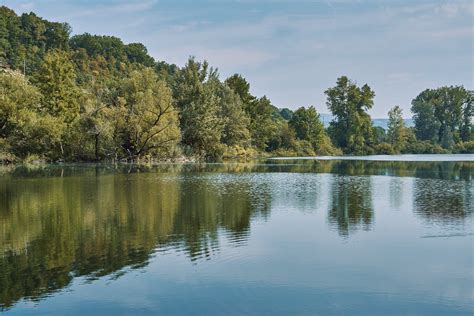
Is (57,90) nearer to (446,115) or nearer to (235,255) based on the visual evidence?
(235,255)

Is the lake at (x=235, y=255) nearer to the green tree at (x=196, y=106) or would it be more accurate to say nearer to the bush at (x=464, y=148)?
the green tree at (x=196, y=106)

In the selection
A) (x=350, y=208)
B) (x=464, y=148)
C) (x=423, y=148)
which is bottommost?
(x=350, y=208)

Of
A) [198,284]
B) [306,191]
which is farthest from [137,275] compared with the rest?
[306,191]

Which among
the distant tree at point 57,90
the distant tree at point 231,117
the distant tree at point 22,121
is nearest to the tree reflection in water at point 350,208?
the distant tree at point 22,121

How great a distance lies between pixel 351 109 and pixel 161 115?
198ft

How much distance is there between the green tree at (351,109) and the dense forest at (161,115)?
0.22 metres

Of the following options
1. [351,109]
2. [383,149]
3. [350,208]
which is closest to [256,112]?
[351,109]

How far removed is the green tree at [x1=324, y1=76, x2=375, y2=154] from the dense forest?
0.72ft

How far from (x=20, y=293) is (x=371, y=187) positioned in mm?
23966

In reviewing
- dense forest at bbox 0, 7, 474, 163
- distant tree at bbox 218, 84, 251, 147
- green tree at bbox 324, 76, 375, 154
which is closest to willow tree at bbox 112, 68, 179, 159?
dense forest at bbox 0, 7, 474, 163

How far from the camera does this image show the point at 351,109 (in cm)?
10750

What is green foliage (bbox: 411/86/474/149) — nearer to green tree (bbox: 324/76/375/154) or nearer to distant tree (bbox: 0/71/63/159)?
green tree (bbox: 324/76/375/154)

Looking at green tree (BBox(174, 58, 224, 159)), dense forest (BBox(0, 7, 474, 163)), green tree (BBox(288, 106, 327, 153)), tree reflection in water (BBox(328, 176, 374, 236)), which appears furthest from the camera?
green tree (BBox(288, 106, 327, 153))

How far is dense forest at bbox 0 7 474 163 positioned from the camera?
183 feet
